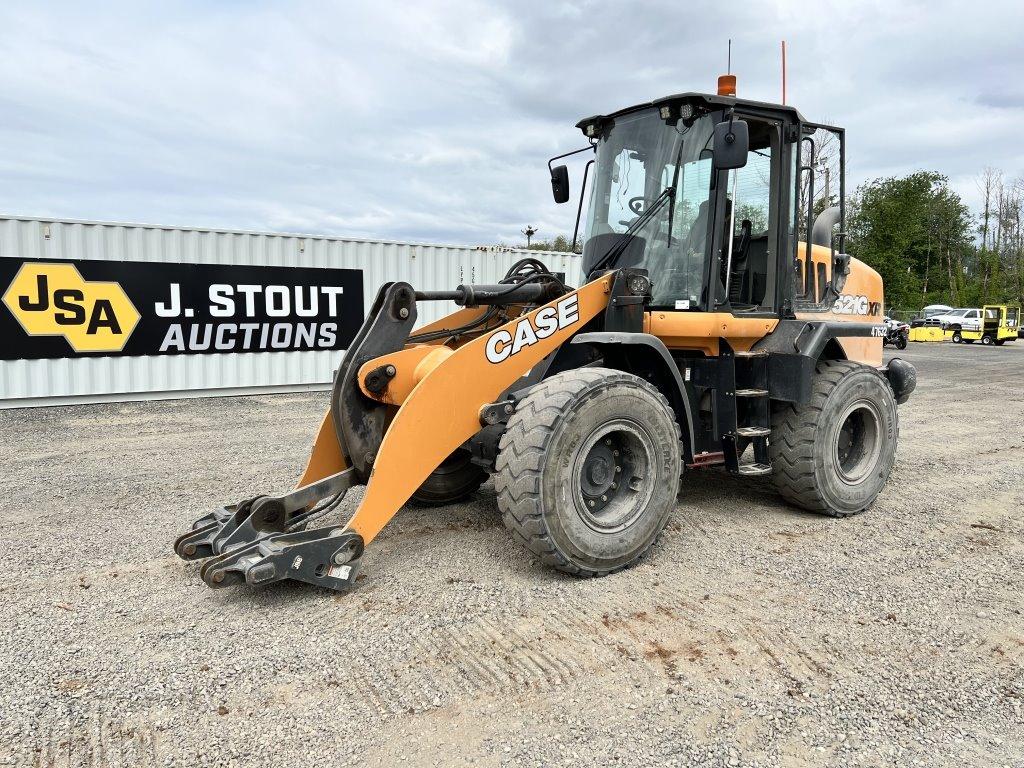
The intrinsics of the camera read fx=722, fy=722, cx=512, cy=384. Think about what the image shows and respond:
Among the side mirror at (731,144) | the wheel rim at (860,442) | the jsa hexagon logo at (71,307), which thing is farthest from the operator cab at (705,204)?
the jsa hexagon logo at (71,307)

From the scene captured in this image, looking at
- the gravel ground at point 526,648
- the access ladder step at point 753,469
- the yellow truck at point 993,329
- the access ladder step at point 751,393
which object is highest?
the yellow truck at point 993,329

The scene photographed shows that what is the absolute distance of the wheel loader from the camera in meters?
3.87

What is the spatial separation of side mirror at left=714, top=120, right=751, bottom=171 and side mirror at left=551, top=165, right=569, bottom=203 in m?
1.76

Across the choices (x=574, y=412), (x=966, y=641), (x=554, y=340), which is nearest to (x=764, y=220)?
(x=554, y=340)

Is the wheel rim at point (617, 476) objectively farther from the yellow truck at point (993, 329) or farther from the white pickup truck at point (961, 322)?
the white pickup truck at point (961, 322)

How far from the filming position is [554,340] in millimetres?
4438

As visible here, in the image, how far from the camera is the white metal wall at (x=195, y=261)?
11.5 metres

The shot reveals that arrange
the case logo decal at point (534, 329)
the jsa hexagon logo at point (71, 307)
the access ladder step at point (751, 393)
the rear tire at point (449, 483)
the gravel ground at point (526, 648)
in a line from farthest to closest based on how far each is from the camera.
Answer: the jsa hexagon logo at point (71, 307) → the rear tire at point (449, 483) → the access ladder step at point (751, 393) → the case logo decal at point (534, 329) → the gravel ground at point (526, 648)

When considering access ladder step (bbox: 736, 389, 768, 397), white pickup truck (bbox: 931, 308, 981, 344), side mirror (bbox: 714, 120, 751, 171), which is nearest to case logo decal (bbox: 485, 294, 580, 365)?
side mirror (bbox: 714, 120, 751, 171)

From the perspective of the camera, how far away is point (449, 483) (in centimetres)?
544

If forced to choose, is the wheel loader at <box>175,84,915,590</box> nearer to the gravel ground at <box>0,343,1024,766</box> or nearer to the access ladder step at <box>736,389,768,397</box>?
the access ladder step at <box>736,389,768,397</box>

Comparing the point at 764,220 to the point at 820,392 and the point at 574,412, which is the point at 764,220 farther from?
the point at 574,412

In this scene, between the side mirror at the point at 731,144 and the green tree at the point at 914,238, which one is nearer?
the side mirror at the point at 731,144

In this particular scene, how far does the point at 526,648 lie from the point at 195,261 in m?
11.4
